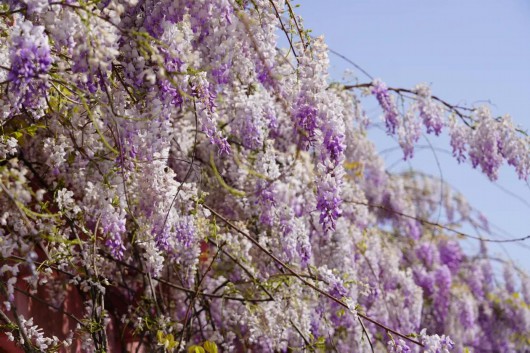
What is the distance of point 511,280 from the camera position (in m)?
9.65

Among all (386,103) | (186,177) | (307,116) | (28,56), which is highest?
(386,103)

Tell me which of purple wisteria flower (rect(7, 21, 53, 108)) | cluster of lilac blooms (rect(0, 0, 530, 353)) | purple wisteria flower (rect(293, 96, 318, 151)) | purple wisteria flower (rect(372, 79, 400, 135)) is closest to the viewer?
purple wisteria flower (rect(7, 21, 53, 108))

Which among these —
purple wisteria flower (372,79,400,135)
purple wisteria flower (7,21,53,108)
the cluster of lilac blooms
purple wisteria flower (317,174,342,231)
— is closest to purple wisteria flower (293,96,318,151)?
the cluster of lilac blooms

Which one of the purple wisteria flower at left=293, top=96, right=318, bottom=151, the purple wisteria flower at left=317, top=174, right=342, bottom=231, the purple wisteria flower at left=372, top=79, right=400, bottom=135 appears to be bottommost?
the purple wisteria flower at left=317, top=174, right=342, bottom=231

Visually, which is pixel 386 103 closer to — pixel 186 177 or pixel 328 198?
pixel 328 198

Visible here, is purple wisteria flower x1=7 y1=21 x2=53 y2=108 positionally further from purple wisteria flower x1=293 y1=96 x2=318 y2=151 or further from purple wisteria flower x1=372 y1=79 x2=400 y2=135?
purple wisteria flower x1=372 y1=79 x2=400 y2=135

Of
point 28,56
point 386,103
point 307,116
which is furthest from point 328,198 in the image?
point 386,103

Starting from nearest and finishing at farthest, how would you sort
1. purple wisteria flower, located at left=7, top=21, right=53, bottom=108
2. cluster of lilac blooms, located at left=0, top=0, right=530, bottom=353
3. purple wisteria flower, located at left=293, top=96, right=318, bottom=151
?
1. purple wisteria flower, located at left=7, top=21, right=53, bottom=108
2. cluster of lilac blooms, located at left=0, top=0, right=530, bottom=353
3. purple wisteria flower, located at left=293, top=96, right=318, bottom=151

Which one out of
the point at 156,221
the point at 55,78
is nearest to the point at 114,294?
the point at 156,221

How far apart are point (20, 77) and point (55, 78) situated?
770 mm

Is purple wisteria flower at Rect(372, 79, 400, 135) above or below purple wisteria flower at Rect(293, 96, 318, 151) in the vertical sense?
above

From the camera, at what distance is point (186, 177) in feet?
9.23

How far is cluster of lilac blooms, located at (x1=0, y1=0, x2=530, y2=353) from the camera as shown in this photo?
100 inches

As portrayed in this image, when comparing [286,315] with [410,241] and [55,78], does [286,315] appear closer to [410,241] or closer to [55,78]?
[55,78]
